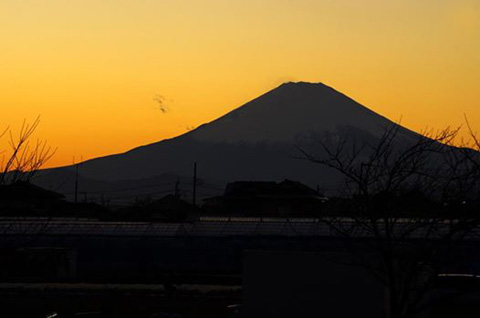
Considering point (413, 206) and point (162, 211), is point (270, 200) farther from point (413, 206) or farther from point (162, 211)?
point (413, 206)

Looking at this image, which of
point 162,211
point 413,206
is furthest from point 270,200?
point 413,206

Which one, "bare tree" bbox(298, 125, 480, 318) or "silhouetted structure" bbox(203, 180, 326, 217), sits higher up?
"silhouetted structure" bbox(203, 180, 326, 217)

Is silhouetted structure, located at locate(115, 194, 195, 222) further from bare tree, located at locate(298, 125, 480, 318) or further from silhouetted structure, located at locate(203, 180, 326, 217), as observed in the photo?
bare tree, located at locate(298, 125, 480, 318)

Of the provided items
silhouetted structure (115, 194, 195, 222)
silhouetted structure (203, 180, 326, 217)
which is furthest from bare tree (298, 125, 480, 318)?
silhouetted structure (203, 180, 326, 217)

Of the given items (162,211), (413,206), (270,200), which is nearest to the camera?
(413,206)

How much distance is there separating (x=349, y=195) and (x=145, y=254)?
2927cm

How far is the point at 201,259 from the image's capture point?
45.3 meters

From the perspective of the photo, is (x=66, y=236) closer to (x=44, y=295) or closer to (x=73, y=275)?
(x=73, y=275)

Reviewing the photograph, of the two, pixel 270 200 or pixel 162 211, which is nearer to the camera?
Answer: pixel 162 211

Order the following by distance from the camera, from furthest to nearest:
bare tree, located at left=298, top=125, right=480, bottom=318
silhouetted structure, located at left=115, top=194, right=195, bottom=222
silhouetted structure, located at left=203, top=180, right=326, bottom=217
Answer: silhouetted structure, located at left=203, top=180, right=326, bottom=217 → silhouetted structure, located at left=115, top=194, right=195, bottom=222 → bare tree, located at left=298, top=125, right=480, bottom=318

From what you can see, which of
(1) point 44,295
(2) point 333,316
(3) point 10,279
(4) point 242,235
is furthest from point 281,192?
(2) point 333,316

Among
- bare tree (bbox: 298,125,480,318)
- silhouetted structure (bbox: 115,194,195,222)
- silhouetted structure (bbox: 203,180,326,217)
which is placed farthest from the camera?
silhouetted structure (bbox: 203,180,326,217)

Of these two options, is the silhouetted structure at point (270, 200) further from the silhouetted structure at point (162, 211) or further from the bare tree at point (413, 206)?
the bare tree at point (413, 206)

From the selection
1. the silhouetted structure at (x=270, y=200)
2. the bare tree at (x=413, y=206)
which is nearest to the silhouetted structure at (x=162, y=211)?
the silhouetted structure at (x=270, y=200)
